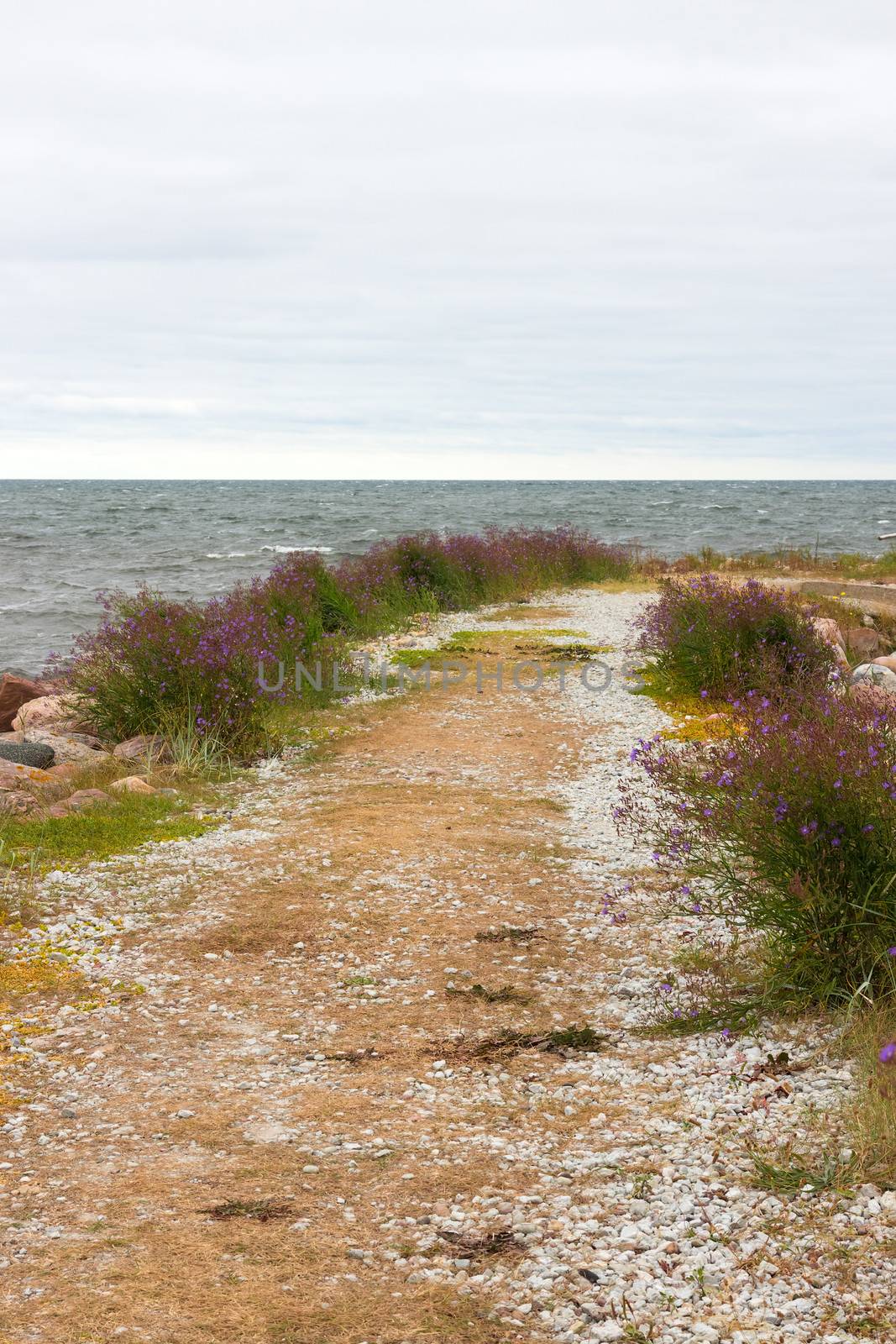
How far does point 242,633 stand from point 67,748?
7.09 ft

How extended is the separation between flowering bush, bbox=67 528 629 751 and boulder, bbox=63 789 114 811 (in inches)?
56.0

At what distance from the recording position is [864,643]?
15703mm

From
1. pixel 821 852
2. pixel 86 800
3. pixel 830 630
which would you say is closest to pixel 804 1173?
pixel 821 852

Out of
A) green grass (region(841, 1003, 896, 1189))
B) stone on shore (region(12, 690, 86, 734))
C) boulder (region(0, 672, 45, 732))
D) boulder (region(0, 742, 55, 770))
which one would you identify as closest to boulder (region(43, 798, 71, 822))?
boulder (region(0, 742, 55, 770))

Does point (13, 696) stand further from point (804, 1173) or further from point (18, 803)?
point (804, 1173)

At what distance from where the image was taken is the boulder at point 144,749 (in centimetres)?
1020

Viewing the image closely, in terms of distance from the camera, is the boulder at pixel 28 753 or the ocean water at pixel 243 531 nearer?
the boulder at pixel 28 753

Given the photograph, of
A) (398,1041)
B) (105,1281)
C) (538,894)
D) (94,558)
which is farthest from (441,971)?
(94,558)

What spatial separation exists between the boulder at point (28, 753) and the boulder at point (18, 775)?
526 millimetres

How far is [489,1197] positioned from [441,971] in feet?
6.94

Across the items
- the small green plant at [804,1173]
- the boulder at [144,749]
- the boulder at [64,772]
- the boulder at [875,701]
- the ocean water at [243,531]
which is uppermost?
the ocean water at [243,531]

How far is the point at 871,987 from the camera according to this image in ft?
15.5

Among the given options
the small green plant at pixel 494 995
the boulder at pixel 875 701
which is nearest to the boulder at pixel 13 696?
the small green plant at pixel 494 995

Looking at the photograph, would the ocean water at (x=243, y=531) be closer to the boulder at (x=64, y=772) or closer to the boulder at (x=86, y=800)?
the boulder at (x=64, y=772)
